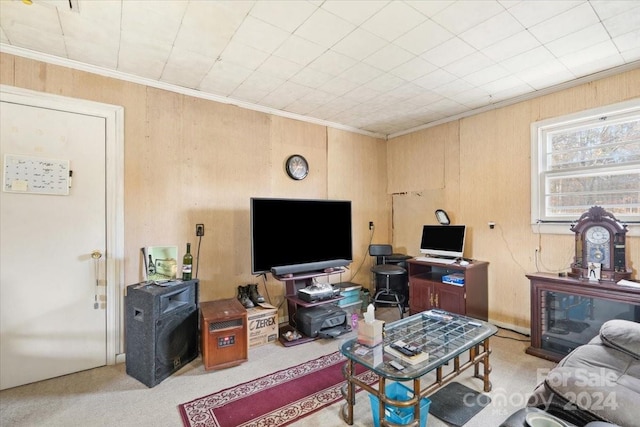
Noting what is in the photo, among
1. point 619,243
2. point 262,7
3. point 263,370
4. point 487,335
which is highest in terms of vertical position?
point 262,7

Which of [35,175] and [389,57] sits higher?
[389,57]

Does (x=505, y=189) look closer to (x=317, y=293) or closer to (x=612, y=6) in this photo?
(x=612, y=6)

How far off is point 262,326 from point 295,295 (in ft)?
1.66

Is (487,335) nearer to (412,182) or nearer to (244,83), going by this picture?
(412,182)

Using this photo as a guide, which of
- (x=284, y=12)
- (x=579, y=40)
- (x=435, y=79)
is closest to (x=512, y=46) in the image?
(x=579, y=40)

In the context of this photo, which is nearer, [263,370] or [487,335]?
[487,335]

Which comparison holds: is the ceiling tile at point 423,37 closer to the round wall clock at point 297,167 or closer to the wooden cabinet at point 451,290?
the round wall clock at point 297,167

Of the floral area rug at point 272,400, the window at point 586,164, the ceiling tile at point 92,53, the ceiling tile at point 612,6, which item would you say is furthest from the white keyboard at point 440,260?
the ceiling tile at point 92,53

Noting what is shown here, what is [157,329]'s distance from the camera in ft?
7.58

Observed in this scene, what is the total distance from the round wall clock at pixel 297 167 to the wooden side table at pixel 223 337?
1.79 metres

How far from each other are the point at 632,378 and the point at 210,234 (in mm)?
3273

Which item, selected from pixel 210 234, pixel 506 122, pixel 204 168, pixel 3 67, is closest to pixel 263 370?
pixel 210 234

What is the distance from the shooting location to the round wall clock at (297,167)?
3736 millimetres

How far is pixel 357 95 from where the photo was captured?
3.26 metres
